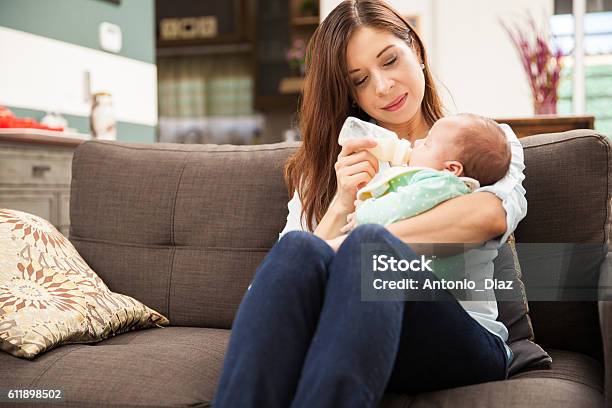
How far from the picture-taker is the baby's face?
4.92 feet

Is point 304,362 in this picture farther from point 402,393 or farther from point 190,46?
point 190,46

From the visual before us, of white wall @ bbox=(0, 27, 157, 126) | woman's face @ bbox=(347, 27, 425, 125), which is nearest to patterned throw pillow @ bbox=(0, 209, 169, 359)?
woman's face @ bbox=(347, 27, 425, 125)

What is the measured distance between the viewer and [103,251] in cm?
212

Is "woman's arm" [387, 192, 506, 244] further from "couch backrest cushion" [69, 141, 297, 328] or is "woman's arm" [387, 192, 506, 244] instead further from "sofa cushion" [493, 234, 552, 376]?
"couch backrest cushion" [69, 141, 297, 328]

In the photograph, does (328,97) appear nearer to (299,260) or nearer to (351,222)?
(351,222)

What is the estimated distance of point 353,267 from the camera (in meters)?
1.25

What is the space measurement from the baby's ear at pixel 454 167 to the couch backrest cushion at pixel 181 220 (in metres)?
0.60

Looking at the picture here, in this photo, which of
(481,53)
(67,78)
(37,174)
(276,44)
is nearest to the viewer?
(37,174)

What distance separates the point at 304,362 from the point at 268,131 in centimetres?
655

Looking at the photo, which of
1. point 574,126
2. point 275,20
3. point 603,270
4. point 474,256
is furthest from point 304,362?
Result: point 275,20

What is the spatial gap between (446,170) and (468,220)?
124mm

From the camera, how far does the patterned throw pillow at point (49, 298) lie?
1.66 metres

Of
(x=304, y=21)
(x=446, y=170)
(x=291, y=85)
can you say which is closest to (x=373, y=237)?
(x=446, y=170)

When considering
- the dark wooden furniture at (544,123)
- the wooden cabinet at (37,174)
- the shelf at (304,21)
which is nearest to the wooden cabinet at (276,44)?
the shelf at (304,21)
